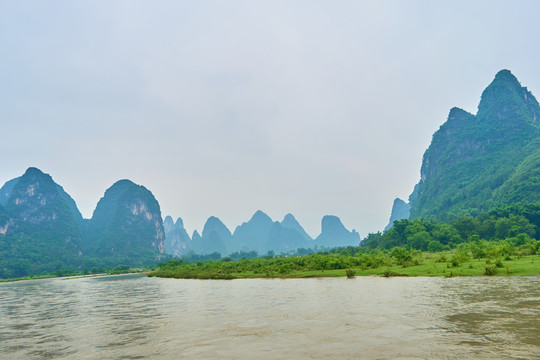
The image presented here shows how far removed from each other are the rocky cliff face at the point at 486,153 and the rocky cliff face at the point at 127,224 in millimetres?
119362

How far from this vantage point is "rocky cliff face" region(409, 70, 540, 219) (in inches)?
3384

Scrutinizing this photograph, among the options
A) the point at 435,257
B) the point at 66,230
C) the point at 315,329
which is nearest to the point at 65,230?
the point at 66,230

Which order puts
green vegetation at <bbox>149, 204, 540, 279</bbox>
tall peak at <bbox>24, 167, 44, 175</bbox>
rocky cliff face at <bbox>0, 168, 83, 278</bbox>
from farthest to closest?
tall peak at <bbox>24, 167, 44, 175</bbox> < rocky cliff face at <bbox>0, 168, 83, 278</bbox> < green vegetation at <bbox>149, 204, 540, 279</bbox>

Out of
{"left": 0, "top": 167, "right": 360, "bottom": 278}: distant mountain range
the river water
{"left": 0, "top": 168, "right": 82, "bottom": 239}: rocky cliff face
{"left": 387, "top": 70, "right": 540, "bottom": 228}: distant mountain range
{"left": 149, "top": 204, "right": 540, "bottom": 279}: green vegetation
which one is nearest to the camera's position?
the river water

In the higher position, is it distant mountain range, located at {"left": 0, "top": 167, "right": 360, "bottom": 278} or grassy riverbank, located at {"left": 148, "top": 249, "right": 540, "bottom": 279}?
distant mountain range, located at {"left": 0, "top": 167, "right": 360, "bottom": 278}

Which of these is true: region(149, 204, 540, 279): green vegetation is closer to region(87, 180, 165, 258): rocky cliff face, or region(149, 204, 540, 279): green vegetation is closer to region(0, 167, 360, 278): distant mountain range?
region(0, 167, 360, 278): distant mountain range

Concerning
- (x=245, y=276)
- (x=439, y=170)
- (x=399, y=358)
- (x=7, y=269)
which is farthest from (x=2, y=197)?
(x=399, y=358)

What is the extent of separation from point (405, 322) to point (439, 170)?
124206 mm

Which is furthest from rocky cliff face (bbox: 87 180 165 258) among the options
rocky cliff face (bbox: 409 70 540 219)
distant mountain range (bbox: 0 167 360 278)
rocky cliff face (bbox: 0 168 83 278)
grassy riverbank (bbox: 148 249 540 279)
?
rocky cliff face (bbox: 409 70 540 219)

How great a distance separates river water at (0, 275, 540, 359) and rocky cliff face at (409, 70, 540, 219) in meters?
75.5

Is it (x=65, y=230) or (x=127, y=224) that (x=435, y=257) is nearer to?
(x=65, y=230)

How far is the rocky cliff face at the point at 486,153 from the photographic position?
85950 mm

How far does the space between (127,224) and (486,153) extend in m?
149

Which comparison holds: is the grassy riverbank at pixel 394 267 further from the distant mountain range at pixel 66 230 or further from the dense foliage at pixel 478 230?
the distant mountain range at pixel 66 230
